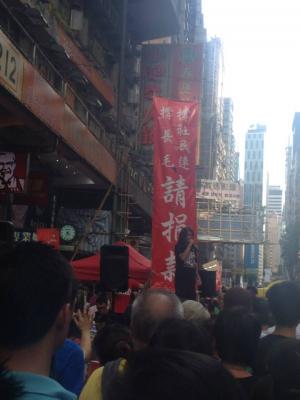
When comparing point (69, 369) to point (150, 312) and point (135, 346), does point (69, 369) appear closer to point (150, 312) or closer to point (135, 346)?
point (135, 346)

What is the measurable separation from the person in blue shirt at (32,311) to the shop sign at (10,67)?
6.91m

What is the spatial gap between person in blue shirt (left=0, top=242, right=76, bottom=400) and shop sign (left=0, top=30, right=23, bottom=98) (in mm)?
6910

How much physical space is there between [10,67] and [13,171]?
3089mm

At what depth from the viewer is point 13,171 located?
1164 centimetres

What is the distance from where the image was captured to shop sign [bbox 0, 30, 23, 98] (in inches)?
339

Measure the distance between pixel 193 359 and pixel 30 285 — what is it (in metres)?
0.77

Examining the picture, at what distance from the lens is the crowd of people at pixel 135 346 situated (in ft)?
4.67

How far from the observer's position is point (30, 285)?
203 cm

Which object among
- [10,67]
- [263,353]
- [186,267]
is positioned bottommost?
[263,353]

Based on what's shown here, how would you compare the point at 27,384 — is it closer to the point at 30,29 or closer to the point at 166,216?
the point at 166,216

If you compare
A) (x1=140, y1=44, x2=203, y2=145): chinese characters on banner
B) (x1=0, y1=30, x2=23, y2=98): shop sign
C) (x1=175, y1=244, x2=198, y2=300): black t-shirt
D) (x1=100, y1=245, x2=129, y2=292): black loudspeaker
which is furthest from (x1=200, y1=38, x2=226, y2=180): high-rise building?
(x1=175, y1=244, x2=198, y2=300): black t-shirt

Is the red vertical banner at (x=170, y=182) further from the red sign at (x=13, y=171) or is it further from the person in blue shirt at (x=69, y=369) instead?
the person in blue shirt at (x=69, y=369)

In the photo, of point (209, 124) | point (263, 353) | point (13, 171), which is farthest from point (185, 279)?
point (209, 124)

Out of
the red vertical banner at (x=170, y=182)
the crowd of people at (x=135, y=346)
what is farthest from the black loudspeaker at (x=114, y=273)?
the crowd of people at (x=135, y=346)
